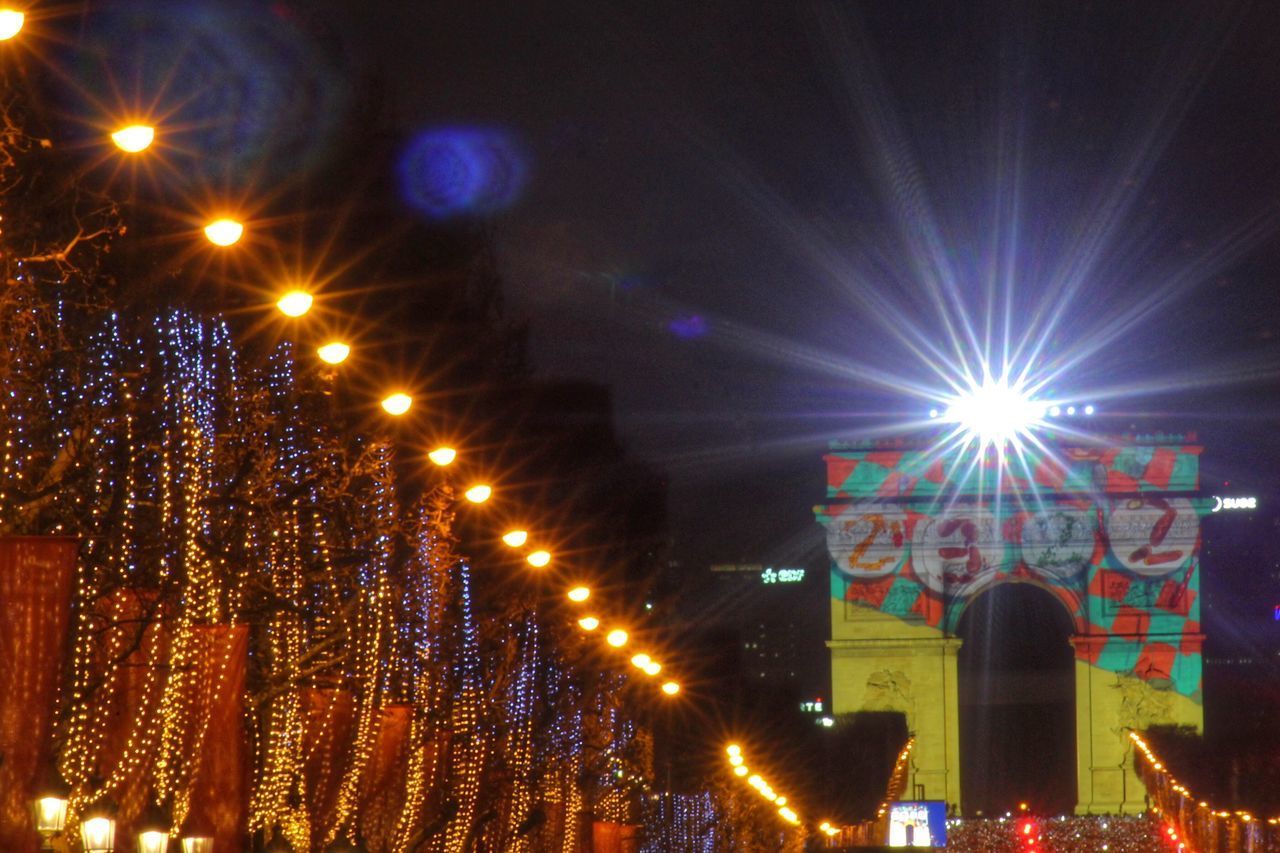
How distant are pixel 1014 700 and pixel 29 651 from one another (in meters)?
115

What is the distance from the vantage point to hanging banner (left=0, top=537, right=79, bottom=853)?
12.4 metres

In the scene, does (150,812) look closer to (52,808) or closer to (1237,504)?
(52,808)

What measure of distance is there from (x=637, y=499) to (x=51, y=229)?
3541 cm

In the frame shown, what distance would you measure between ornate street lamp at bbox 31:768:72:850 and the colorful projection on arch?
336 feet

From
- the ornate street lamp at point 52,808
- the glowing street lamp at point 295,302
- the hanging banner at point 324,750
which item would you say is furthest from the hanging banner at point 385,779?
the ornate street lamp at point 52,808

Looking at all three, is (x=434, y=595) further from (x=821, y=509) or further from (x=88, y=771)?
(x=821, y=509)

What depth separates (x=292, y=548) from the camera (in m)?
20.9

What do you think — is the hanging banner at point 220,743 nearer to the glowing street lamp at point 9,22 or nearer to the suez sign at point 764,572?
the glowing street lamp at point 9,22

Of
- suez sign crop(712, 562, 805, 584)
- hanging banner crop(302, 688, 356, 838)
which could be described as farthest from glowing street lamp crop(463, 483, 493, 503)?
suez sign crop(712, 562, 805, 584)

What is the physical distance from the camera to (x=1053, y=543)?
383 ft

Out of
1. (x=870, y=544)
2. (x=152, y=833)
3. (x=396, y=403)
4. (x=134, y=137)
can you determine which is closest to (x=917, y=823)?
(x=870, y=544)

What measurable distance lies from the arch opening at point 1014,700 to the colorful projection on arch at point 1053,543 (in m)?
3.17

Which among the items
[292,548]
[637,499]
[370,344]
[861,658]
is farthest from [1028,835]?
[292,548]

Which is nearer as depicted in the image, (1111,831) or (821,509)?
(1111,831)
